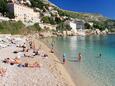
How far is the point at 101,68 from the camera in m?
28.8

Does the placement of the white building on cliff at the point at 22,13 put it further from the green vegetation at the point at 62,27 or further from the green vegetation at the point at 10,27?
the green vegetation at the point at 62,27

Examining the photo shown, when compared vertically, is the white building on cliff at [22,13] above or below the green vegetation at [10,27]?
above

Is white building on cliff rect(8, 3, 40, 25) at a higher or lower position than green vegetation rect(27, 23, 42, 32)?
higher

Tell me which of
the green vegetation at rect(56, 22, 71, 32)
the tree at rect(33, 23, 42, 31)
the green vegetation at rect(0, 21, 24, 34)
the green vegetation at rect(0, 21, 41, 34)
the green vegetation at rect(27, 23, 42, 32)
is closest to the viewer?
the green vegetation at rect(0, 21, 24, 34)

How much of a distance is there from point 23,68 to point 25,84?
19.4ft

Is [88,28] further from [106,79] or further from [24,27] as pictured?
[106,79]

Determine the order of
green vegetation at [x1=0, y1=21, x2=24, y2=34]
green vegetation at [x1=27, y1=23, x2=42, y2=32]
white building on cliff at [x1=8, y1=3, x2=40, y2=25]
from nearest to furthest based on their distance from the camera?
green vegetation at [x1=0, y1=21, x2=24, y2=34]
green vegetation at [x1=27, y1=23, x2=42, y2=32]
white building on cliff at [x1=8, y1=3, x2=40, y2=25]

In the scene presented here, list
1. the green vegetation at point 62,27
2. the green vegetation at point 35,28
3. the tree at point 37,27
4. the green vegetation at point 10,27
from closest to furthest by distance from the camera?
the green vegetation at point 10,27
the green vegetation at point 35,28
the tree at point 37,27
the green vegetation at point 62,27

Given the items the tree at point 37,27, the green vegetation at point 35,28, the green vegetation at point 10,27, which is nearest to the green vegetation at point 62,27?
the tree at point 37,27

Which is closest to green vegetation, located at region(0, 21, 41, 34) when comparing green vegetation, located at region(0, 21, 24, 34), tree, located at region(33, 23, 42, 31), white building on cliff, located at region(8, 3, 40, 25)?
green vegetation, located at region(0, 21, 24, 34)

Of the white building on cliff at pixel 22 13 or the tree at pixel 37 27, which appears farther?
the white building on cliff at pixel 22 13

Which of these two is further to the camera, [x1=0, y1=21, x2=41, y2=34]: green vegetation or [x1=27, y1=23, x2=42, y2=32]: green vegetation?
[x1=27, y1=23, x2=42, y2=32]: green vegetation

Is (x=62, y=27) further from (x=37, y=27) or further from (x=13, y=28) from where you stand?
(x=13, y=28)

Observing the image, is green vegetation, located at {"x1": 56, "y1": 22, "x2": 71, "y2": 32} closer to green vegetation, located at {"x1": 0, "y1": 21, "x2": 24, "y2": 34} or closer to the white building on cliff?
the white building on cliff
